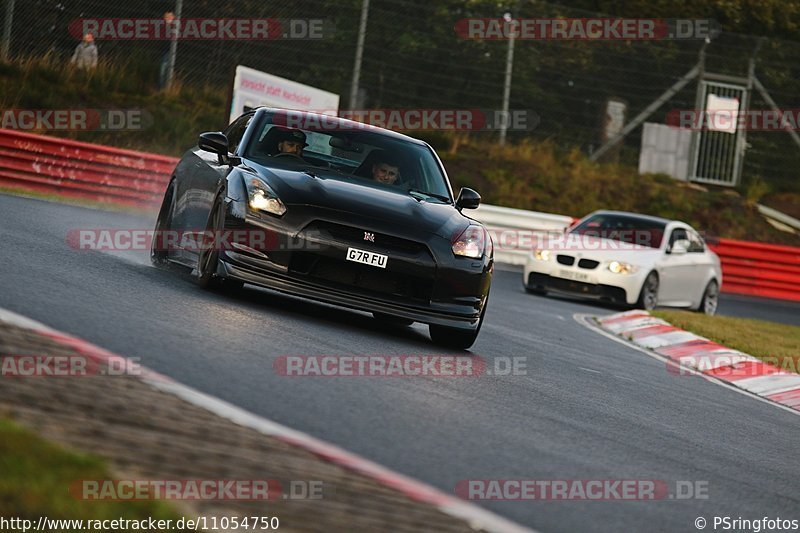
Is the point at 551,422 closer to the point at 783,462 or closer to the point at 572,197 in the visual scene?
the point at 783,462

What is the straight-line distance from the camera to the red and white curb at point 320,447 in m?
4.88

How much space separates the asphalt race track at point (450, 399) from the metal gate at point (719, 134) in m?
18.1

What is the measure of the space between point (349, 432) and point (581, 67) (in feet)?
73.6

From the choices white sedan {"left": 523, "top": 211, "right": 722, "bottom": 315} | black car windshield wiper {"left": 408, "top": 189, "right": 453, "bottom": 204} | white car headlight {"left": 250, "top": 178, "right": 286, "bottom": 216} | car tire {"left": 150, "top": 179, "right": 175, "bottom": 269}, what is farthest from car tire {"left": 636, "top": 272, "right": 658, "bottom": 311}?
white car headlight {"left": 250, "top": 178, "right": 286, "bottom": 216}

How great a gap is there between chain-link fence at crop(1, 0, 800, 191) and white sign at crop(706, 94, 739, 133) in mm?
425

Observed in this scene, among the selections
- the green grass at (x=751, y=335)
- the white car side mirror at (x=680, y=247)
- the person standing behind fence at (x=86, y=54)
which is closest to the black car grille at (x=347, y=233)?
Result: the green grass at (x=751, y=335)

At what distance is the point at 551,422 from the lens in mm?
7367

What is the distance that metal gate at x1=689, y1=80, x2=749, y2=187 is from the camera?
29141mm

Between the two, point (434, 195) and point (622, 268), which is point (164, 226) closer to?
point (434, 195)

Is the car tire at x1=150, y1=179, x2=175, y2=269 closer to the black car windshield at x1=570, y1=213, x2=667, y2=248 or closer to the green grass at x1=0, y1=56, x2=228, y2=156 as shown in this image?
the black car windshield at x1=570, y1=213, x2=667, y2=248

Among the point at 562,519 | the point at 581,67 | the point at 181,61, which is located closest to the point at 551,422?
the point at 562,519

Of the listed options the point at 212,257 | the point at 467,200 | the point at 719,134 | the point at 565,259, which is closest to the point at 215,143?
the point at 212,257

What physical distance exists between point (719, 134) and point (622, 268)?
1154cm

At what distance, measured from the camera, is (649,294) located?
19.6 metres
